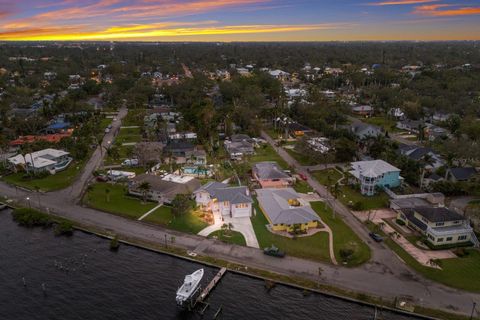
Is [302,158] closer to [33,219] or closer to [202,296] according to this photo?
[202,296]

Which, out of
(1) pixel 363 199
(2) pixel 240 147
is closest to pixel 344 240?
(1) pixel 363 199

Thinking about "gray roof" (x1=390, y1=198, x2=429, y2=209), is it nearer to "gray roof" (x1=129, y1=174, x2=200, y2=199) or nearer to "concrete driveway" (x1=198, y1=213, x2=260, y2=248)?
"concrete driveway" (x1=198, y1=213, x2=260, y2=248)

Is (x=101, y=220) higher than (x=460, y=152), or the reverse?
(x=460, y=152)

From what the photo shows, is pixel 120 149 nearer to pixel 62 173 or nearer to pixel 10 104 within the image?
pixel 62 173

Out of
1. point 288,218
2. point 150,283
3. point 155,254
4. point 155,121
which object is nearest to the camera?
point 150,283

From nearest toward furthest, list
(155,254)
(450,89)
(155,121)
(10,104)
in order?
(155,254) < (155,121) < (10,104) < (450,89)

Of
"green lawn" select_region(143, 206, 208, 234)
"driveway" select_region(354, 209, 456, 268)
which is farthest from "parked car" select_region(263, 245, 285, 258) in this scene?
"driveway" select_region(354, 209, 456, 268)

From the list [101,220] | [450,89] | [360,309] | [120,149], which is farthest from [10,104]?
[450,89]
